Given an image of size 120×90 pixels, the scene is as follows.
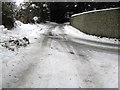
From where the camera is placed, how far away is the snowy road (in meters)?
7.79

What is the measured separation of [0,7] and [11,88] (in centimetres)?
1386

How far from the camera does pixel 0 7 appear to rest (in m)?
20.0

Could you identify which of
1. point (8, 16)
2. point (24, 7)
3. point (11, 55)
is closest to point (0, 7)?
point (8, 16)

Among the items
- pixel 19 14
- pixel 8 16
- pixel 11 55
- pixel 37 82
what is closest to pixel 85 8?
pixel 19 14

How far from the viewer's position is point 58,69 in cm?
938

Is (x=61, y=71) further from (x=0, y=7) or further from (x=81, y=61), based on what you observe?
(x=0, y=7)

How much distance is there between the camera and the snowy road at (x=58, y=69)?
7793mm

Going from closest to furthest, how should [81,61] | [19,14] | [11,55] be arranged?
[81,61]
[11,55]
[19,14]

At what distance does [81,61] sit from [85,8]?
153ft

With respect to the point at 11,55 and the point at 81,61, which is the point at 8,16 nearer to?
the point at 11,55

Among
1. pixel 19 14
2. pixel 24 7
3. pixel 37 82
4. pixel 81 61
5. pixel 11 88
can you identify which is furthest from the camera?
pixel 24 7

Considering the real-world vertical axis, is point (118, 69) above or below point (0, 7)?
below

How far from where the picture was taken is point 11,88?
24.2 feet

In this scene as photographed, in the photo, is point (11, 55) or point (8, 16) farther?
point (8, 16)
